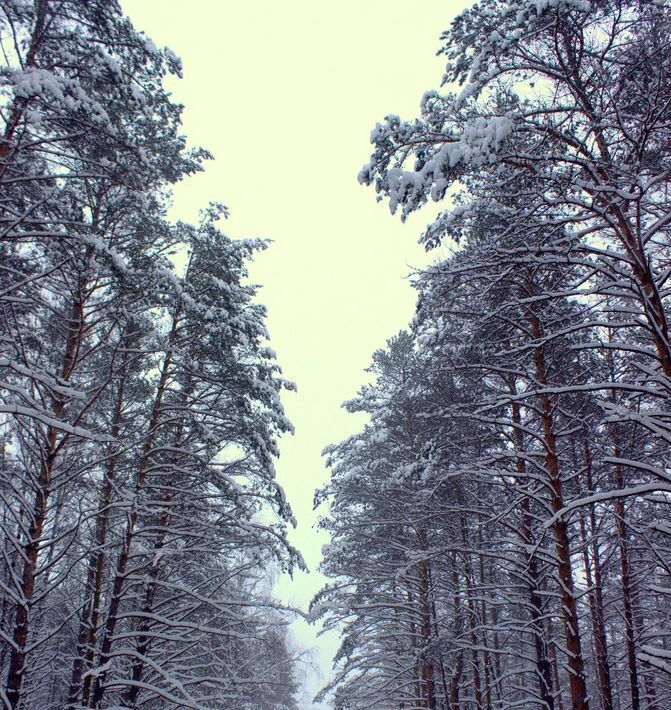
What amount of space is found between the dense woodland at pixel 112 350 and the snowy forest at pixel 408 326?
0.17 ft

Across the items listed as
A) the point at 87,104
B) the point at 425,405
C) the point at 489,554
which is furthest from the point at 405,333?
the point at 87,104

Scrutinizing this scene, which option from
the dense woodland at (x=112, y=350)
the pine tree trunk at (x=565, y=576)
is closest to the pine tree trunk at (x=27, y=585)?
the dense woodland at (x=112, y=350)

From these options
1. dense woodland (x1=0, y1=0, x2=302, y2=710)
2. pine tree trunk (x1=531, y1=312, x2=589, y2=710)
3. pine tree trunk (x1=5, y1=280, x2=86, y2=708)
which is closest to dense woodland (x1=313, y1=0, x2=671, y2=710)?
pine tree trunk (x1=531, y1=312, x2=589, y2=710)

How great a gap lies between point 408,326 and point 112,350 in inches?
201

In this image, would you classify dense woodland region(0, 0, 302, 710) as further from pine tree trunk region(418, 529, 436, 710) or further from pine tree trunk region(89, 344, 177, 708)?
pine tree trunk region(418, 529, 436, 710)

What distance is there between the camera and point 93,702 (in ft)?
20.4

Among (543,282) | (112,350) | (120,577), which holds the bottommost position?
(120,577)

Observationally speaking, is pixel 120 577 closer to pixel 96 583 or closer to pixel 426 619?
pixel 96 583

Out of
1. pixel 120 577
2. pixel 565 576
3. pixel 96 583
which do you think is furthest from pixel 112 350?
pixel 565 576

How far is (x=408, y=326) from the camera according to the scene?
24.8 ft

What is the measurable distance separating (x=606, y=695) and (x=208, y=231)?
10.5 m

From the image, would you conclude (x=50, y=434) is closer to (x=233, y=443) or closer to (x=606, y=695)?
(x=233, y=443)

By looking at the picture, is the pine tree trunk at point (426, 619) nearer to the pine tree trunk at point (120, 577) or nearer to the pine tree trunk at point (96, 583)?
the pine tree trunk at point (120, 577)

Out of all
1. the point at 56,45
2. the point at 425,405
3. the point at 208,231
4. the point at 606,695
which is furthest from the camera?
the point at 425,405
